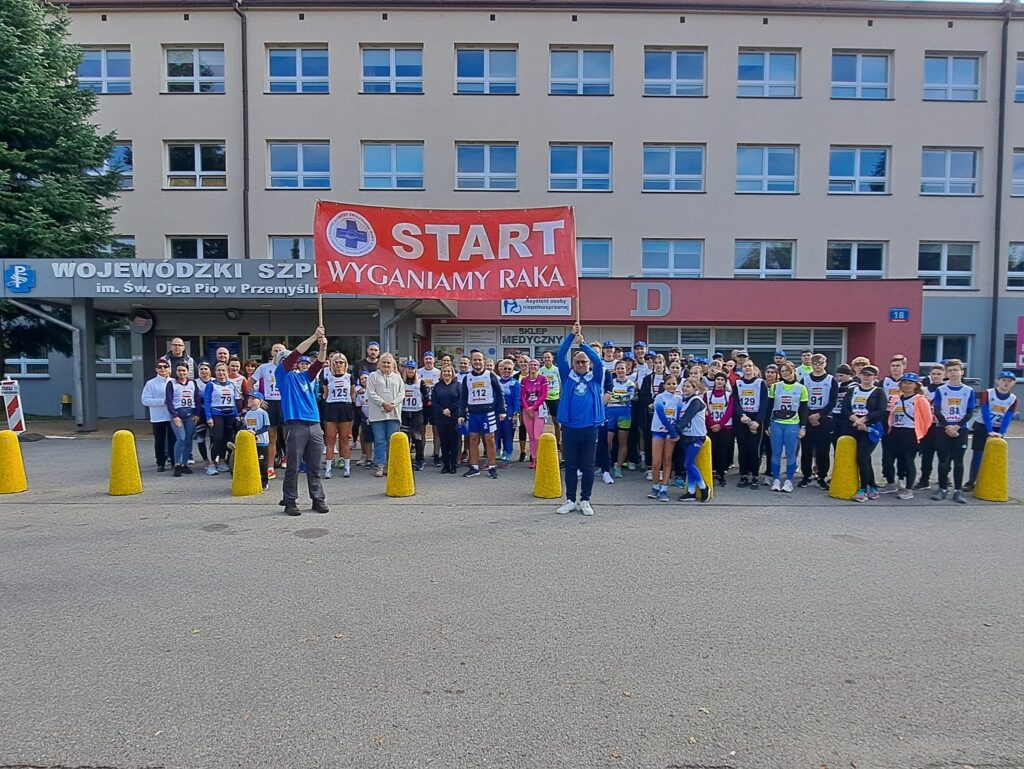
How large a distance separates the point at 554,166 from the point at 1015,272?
55.2 ft

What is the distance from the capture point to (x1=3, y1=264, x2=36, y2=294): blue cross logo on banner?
14.5 metres

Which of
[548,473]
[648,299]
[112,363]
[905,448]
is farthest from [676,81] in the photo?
[112,363]

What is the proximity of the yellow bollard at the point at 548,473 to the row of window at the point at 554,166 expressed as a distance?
51.1ft

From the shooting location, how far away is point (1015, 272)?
22.0m

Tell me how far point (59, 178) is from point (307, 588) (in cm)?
1818

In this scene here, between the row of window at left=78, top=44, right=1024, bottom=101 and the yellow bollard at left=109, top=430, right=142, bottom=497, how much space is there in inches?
688

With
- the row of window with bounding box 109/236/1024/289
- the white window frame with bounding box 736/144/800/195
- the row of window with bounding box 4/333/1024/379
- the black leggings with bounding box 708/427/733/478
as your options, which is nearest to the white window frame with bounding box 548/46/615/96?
the white window frame with bounding box 736/144/800/195

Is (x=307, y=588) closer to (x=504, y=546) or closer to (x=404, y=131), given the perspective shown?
(x=504, y=546)

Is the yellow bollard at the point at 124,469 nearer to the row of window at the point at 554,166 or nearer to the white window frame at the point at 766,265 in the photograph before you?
the row of window at the point at 554,166

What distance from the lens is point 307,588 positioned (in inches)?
188

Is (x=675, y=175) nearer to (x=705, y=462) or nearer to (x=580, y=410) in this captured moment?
(x=705, y=462)

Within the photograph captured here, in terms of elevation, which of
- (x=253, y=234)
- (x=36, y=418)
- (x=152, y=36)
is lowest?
(x=36, y=418)

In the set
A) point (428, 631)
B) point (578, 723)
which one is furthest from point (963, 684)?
point (428, 631)

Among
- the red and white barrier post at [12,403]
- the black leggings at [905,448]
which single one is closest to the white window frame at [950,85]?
the black leggings at [905,448]
